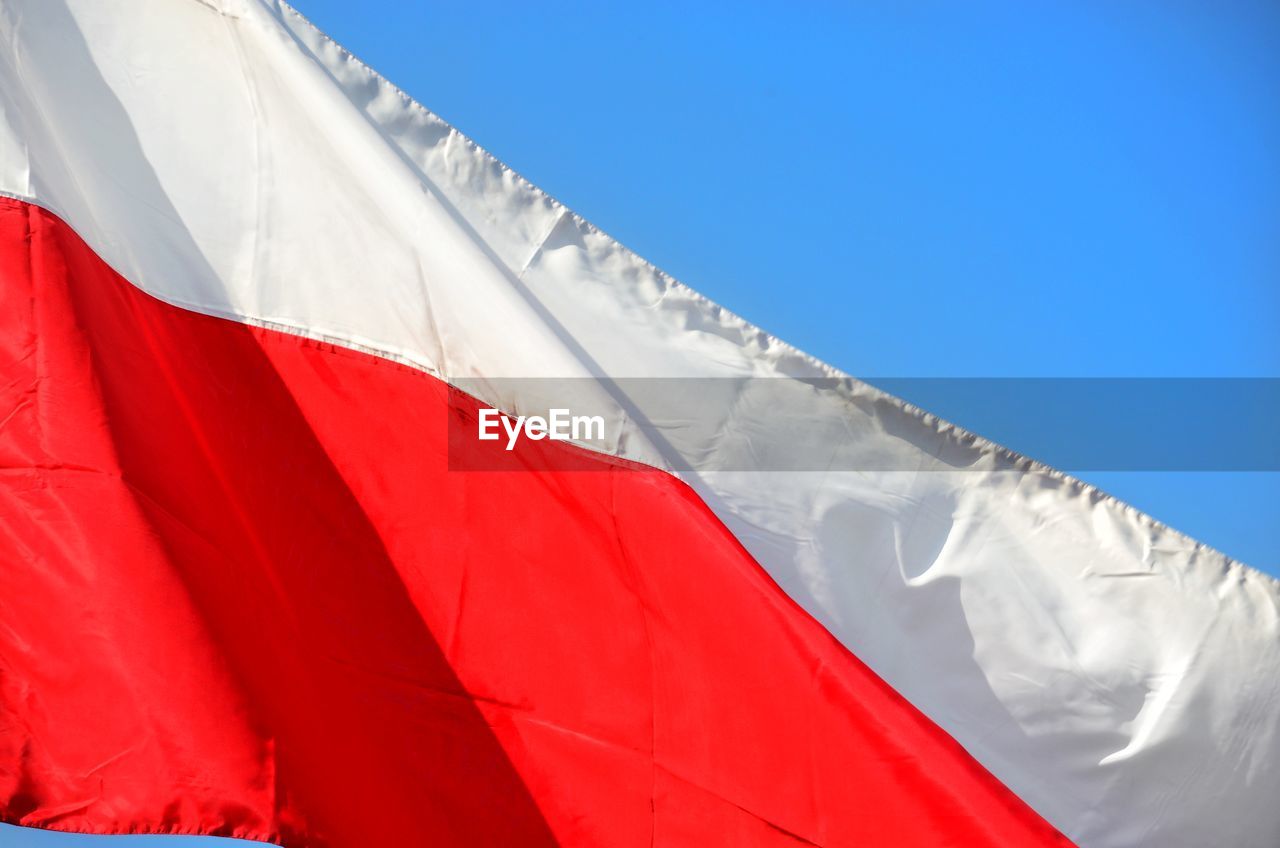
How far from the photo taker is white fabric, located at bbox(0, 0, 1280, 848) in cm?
436

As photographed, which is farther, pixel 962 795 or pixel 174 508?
pixel 174 508

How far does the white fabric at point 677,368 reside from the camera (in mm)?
4363

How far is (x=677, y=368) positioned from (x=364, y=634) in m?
1.36

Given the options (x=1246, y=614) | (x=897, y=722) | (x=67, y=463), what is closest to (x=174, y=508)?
(x=67, y=463)

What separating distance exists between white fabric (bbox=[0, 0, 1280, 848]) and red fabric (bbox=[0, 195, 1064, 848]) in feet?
0.62

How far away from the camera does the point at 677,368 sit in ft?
16.0

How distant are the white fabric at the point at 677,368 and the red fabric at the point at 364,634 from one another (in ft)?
0.62

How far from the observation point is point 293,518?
4852 mm

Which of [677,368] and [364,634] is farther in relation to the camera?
[677,368]

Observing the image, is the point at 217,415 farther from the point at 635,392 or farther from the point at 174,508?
the point at 635,392

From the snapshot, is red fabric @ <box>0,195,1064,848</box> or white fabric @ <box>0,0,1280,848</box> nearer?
red fabric @ <box>0,195,1064,848</box>

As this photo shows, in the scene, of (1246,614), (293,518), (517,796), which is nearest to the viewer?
(1246,614)

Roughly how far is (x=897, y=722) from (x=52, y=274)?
3.10 metres

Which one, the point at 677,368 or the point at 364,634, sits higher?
the point at 677,368
